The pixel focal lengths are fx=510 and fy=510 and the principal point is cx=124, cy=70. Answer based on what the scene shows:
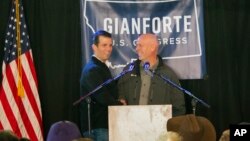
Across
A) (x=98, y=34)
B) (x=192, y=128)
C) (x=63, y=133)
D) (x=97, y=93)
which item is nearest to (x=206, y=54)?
(x=98, y=34)

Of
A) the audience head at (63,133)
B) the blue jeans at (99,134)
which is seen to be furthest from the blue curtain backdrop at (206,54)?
the audience head at (63,133)

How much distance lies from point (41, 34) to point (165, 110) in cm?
221

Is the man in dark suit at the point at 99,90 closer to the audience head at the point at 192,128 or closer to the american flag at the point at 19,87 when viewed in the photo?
the american flag at the point at 19,87

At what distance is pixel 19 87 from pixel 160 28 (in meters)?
1.94

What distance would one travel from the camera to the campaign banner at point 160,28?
21.6 ft

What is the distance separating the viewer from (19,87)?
20.5 feet

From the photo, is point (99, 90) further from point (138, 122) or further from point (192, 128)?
point (192, 128)

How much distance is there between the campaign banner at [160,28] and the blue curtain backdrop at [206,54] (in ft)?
0.43

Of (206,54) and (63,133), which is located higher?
(206,54)

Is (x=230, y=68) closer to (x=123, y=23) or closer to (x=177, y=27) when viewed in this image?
(x=177, y=27)

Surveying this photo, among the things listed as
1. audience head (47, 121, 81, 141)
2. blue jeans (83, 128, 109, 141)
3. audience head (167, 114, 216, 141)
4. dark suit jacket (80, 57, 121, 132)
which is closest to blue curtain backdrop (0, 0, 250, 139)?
dark suit jacket (80, 57, 121, 132)

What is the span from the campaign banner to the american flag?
778 mm

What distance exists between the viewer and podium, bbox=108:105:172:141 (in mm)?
5215

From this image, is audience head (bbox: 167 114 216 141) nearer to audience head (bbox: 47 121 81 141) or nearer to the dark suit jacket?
audience head (bbox: 47 121 81 141)
